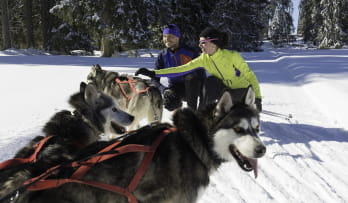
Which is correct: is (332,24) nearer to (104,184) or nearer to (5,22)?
(5,22)

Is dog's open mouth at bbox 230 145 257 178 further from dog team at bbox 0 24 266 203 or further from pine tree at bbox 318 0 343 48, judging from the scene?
pine tree at bbox 318 0 343 48

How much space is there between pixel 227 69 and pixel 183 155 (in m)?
2.36

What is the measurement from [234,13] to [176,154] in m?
30.8

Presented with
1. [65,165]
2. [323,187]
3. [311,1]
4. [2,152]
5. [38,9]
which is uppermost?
[311,1]

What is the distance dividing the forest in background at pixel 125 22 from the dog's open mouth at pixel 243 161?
15.8 metres

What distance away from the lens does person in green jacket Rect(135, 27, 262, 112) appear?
3.85 metres

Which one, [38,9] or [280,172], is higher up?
[38,9]

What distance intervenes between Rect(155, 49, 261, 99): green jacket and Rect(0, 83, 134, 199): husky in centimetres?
156

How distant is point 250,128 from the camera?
6.72ft

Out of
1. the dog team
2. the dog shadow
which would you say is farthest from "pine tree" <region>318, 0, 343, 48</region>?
the dog team

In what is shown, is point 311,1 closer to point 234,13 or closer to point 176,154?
point 234,13

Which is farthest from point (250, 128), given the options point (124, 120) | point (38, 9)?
point (38, 9)

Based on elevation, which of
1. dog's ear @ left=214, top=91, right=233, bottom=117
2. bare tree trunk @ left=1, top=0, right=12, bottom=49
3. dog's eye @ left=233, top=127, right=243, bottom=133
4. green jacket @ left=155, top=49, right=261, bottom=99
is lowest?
dog's eye @ left=233, top=127, right=243, bottom=133

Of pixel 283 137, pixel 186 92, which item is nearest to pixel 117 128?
pixel 186 92
